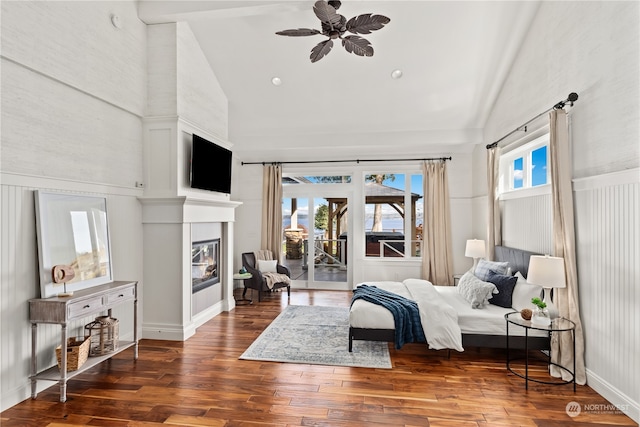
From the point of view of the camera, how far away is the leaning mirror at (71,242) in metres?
2.86

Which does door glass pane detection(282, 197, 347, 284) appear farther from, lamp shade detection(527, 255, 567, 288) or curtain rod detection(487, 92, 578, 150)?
lamp shade detection(527, 255, 567, 288)

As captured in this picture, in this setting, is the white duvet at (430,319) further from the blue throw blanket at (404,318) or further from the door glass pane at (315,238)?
the door glass pane at (315,238)

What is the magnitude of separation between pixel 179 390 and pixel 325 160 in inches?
201

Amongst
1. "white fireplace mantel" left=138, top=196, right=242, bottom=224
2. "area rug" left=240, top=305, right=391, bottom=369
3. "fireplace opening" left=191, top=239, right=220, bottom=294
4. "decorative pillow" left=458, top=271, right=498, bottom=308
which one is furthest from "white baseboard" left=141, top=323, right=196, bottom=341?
"decorative pillow" left=458, top=271, right=498, bottom=308

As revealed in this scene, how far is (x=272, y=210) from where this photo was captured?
7.09 m

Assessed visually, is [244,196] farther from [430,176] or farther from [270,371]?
[270,371]

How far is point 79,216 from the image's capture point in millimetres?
3252

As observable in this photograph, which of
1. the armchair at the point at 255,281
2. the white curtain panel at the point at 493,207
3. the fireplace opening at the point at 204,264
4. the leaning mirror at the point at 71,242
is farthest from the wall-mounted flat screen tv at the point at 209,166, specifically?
the white curtain panel at the point at 493,207

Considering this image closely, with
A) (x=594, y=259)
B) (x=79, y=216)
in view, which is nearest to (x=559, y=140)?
Result: (x=594, y=259)

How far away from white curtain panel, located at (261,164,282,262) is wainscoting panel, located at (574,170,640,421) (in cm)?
508

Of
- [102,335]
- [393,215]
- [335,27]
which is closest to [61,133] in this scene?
[102,335]

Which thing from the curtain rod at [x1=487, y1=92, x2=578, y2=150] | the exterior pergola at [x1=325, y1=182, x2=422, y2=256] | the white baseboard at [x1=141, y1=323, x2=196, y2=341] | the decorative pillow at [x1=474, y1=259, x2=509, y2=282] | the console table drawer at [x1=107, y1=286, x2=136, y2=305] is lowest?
the white baseboard at [x1=141, y1=323, x2=196, y2=341]

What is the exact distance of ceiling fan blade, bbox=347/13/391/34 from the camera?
314 cm

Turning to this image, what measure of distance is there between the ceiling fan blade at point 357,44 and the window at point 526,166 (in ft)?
7.60
